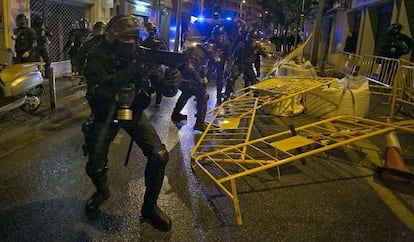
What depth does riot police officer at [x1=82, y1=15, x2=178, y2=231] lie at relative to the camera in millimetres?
2840

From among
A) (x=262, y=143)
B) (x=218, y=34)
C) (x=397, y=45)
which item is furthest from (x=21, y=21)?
(x=397, y=45)

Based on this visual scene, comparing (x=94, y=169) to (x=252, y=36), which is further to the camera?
(x=252, y=36)

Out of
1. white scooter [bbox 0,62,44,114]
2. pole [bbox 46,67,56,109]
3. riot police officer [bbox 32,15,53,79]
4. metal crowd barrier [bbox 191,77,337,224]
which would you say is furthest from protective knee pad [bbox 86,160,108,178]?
riot police officer [bbox 32,15,53,79]

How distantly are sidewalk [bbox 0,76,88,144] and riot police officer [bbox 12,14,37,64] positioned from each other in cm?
92

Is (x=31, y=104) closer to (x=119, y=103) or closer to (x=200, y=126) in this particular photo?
(x=200, y=126)

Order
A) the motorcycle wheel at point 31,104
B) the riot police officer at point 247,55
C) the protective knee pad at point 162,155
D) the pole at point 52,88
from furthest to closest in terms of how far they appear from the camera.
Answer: the riot police officer at point 247,55, the pole at point 52,88, the motorcycle wheel at point 31,104, the protective knee pad at point 162,155

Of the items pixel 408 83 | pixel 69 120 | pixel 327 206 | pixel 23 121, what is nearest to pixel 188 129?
pixel 69 120

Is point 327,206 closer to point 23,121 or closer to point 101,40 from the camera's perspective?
point 101,40

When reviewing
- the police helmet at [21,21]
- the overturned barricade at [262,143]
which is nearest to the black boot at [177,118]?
the overturned barricade at [262,143]

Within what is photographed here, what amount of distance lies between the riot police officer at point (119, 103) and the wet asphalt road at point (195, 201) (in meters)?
0.26

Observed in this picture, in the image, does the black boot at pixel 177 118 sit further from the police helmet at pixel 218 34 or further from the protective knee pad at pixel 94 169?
the protective knee pad at pixel 94 169

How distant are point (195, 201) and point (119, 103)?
1408 mm

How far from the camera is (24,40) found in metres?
8.89

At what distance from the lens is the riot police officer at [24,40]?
8.84 meters
